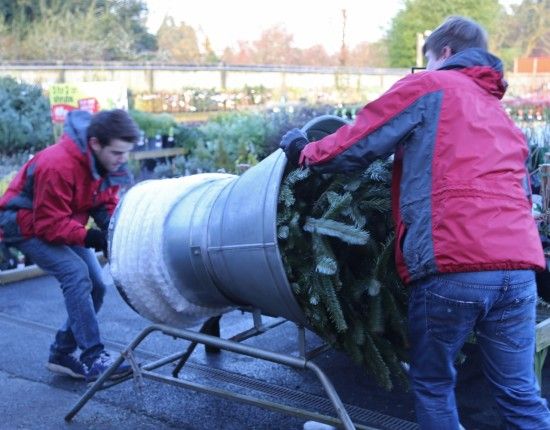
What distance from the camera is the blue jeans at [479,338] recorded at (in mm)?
2738

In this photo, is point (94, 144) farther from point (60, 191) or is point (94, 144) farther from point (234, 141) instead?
point (234, 141)

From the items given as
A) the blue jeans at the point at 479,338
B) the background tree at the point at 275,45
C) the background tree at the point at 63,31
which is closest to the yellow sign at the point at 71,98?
the blue jeans at the point at 479,338

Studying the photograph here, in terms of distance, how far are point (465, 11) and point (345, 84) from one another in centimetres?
1435

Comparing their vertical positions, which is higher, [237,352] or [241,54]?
[237,352]

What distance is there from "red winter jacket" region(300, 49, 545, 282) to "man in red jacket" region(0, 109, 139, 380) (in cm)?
175

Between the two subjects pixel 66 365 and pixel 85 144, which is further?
pixel 66 365

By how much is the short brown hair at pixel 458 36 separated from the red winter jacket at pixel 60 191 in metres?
2.05

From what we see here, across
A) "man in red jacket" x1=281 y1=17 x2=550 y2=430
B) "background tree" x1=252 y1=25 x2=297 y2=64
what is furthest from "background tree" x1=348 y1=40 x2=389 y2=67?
"man in red jacket" x1=281 y1=17 x2=550 y2=430

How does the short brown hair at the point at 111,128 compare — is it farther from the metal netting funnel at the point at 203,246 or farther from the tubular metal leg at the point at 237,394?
the tubular metal leg at the point at 237,394

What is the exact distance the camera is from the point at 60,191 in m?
4.24

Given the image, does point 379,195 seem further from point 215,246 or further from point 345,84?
point 345,84

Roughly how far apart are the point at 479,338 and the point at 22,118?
10504 mm

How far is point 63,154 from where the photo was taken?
4312 millimetres

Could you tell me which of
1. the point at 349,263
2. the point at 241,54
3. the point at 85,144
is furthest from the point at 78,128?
the point at 241,54
